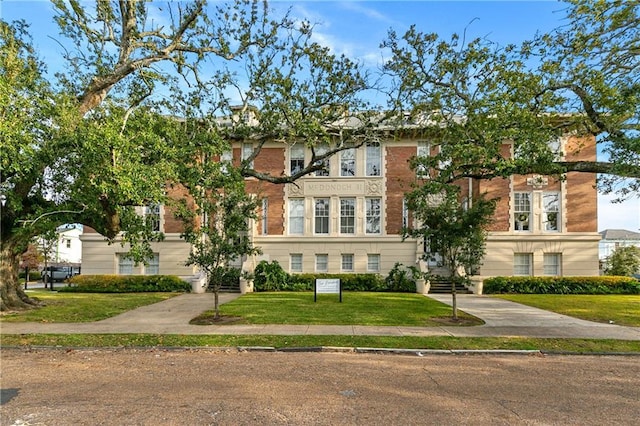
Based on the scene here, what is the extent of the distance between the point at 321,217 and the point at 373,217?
10.7 ft

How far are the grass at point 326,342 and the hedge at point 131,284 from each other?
13.3 meters

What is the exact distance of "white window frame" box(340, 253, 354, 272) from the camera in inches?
1021

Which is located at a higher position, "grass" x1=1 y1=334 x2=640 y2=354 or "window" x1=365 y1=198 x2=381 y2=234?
"window" x1=365 y1=198 x2=381 y2=234

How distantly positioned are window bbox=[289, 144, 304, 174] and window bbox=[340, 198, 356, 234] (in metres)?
3.49

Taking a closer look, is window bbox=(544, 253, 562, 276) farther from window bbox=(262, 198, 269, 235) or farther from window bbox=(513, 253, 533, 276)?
window bbox=(262, 198, 269, 235)

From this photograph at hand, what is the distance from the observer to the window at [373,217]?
85.3 feet

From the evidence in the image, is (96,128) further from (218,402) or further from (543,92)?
(543,92)

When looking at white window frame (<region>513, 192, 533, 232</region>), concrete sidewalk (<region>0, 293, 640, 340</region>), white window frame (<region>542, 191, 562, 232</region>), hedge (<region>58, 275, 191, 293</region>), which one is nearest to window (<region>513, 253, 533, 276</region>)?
white window frame (<region>513, 192, 533, 232</region>)

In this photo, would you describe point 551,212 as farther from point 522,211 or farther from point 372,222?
point 372,222

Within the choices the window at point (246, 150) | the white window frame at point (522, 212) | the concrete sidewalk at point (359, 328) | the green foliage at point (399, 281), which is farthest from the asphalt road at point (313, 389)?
the window at point (246, 150)

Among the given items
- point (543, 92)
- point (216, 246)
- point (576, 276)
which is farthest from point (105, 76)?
point (576, 276)

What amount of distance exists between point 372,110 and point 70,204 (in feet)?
39.1

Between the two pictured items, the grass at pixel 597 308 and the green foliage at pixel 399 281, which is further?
the green foliage at pixel 399 281

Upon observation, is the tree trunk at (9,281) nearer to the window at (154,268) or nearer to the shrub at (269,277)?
the window at (154,268)
